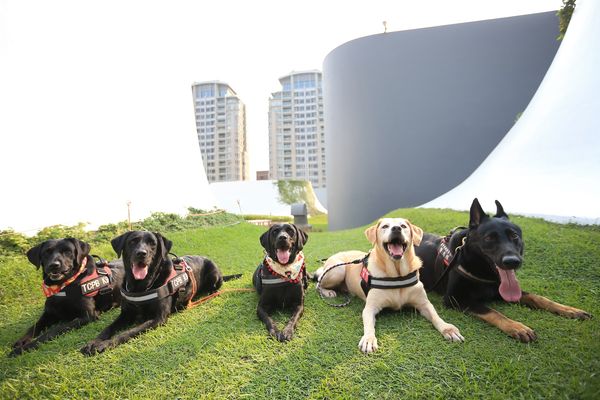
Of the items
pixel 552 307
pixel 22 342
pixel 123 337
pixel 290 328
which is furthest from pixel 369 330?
pixel 22 342

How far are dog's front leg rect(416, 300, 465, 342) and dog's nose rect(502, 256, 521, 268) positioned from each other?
71cm

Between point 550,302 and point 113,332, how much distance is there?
4411 mm

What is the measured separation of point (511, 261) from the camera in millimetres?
2361

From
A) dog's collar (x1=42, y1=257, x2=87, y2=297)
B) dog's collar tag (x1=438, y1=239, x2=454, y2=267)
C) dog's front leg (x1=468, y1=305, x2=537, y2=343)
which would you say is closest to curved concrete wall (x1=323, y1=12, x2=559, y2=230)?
dog's collar tag (x1=438, y1=239, x2=454, y2=267)

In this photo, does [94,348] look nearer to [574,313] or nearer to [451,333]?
[451,333]

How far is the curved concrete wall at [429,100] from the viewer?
14.9 m

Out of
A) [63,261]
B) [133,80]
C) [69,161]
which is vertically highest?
[133,80]

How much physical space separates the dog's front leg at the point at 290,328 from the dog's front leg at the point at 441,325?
1.29 metres

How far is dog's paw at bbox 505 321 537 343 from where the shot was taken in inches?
89.6

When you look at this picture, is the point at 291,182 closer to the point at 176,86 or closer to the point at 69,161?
the point at 176,86

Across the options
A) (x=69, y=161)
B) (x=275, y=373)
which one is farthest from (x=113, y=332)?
(x=69, y=161)

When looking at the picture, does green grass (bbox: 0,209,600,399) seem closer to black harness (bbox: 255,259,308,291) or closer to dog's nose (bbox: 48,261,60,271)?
black harness (bbox: 255,259,308,291)

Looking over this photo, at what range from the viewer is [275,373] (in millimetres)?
2160

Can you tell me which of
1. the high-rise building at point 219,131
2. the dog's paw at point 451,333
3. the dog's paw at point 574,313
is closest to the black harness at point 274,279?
the dog's paw at point 451,333
